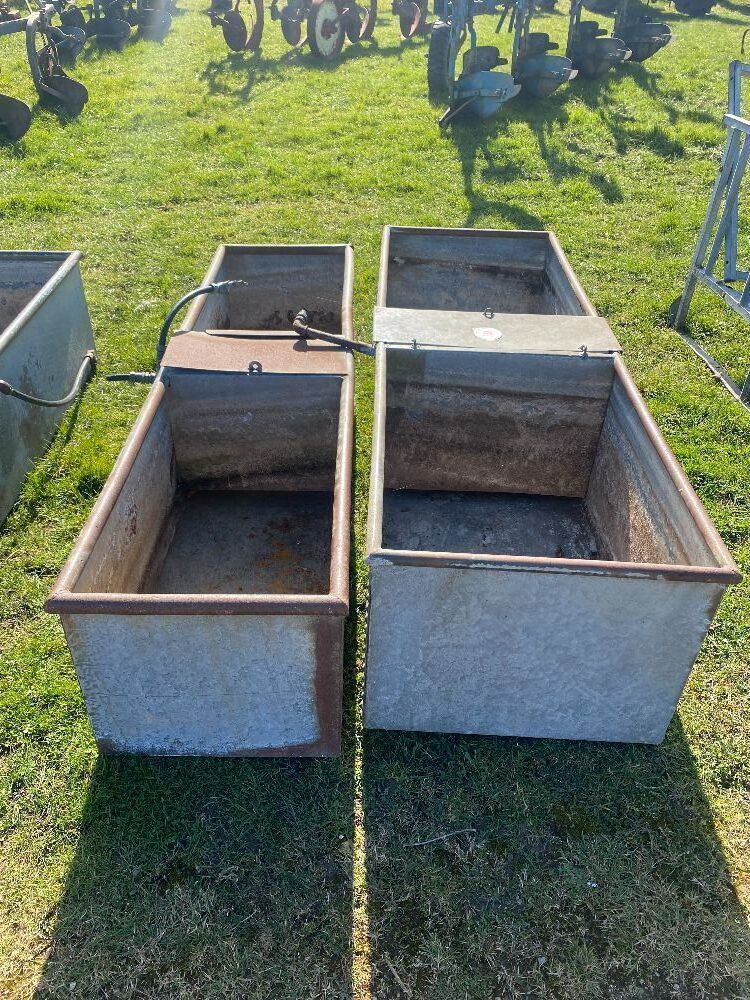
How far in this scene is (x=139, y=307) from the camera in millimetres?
6664

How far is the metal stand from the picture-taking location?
5801 mm

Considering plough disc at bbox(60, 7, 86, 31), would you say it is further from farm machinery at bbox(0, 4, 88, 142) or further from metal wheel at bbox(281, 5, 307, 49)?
metal wheel at bbox(281, 5, 307, 49)

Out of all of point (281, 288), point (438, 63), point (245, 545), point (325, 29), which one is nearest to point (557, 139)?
point (438, 63)

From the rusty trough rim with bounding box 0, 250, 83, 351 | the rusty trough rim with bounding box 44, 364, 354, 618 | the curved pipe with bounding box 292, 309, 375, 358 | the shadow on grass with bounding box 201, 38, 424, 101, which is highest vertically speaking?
the rusty trough rim with bounding box 44, 364, 354, 618

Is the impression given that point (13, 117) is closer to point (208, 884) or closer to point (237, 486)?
point (237, 486)

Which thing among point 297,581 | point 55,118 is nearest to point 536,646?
point 297,581

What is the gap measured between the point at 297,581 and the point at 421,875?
1606 mm

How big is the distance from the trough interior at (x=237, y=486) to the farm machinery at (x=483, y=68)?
27.0ft

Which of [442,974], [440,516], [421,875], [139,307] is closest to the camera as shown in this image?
[442,974]

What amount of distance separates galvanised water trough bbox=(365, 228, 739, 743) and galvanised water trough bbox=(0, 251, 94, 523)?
2.10m

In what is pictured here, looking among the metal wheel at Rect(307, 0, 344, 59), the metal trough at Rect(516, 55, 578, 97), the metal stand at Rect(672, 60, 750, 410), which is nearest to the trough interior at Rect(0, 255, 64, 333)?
the metal stand at Rect(672, 60, 750, 410)

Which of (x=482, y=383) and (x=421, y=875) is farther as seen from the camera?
(x=482, y=383)

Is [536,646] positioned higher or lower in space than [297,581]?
higher

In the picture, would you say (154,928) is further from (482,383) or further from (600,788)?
(482,383)
